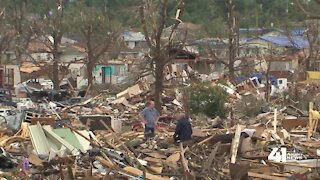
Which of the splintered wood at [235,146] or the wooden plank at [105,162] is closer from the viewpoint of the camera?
the wooden plank at [105,162]

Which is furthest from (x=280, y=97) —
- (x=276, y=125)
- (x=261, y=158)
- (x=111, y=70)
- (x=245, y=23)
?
(x=245, y=23)

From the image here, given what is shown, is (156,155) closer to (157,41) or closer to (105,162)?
(105,162)

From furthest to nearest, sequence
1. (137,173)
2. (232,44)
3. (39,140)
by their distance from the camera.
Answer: (232,44) → (39,140) → (137,173)

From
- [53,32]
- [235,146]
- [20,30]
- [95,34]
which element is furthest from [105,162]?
[20,30]

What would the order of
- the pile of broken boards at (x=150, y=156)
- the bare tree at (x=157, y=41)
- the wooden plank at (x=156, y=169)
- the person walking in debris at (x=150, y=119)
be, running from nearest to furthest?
1. the pile of broken boards at (x=150, y=156)
2. the wooden plank at (x=156, y=169)
3. the person walking in debris at (x=150, y=119)
4. the bare tree at (x=157, y=41)


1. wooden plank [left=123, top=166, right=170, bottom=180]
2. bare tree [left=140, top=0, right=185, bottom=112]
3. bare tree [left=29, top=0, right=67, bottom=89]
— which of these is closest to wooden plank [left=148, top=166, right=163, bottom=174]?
wooden plank [left=123, top=166, right=170, bottom=180]

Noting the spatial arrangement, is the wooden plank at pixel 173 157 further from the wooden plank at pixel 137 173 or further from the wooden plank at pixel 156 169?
the wooden plank at pixel 137 173

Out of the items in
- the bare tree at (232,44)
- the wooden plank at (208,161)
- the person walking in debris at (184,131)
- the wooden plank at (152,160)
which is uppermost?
the bare tree at (232,44)

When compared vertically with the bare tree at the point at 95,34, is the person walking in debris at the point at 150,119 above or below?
below

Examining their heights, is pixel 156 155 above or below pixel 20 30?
below

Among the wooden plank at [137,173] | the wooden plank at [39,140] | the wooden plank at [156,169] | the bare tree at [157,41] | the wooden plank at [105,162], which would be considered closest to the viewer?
the wooden plank at [137,173]

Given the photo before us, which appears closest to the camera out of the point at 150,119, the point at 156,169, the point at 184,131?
the point at 156,169

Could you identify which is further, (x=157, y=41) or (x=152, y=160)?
(x=157, y=41)

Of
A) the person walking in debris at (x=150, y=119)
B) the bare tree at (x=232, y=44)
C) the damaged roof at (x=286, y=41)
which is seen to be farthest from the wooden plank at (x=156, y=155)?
the damaged roof at (x=286, y=41)
